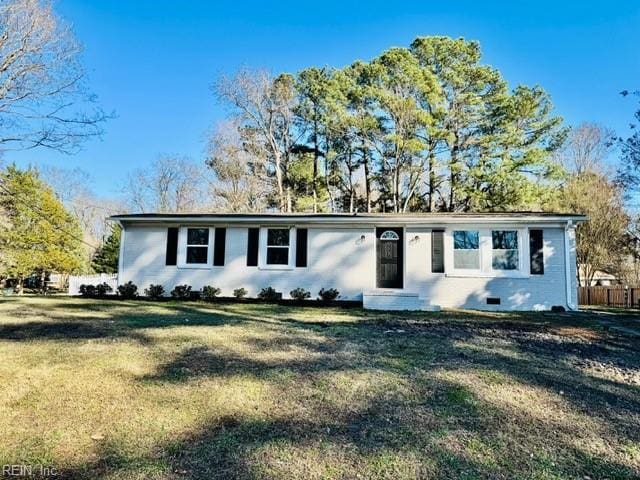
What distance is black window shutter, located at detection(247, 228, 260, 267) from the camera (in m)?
12.8

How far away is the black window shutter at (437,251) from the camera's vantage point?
1215 centimetres

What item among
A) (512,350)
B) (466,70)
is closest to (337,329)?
(512,350)

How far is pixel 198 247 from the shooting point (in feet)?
43.0

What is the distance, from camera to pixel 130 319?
768cm

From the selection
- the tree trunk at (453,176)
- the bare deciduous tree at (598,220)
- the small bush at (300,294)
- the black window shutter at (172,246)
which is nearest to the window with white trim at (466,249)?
the small bush at (300,294)

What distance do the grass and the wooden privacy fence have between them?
14980mm

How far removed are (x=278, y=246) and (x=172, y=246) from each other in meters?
3.35

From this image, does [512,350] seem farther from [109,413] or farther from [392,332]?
[109,413]

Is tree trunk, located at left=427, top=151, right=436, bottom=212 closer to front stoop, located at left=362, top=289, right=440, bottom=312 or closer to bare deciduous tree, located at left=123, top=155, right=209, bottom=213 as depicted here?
front stoop, located at left=362, top=289, right=440, bottom=312

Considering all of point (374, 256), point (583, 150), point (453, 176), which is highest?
point (583, 150)

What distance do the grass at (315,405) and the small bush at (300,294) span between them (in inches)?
233

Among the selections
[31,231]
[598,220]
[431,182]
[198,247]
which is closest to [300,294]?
[198,247]

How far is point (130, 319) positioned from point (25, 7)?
7711 millimetres

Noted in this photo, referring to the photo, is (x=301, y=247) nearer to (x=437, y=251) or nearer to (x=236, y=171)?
(x=437, y=251)
